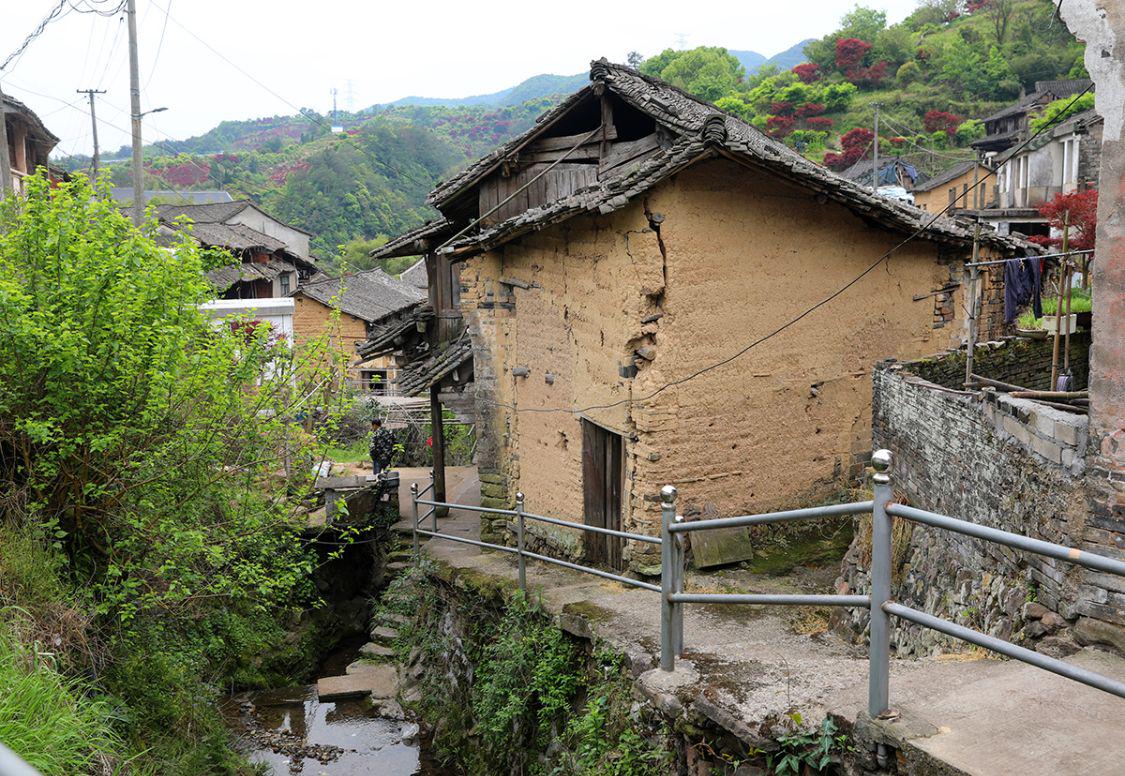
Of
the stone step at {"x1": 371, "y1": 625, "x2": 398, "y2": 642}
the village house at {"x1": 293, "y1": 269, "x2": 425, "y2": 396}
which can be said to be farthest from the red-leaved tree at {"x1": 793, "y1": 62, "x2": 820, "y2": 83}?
the stone step at {"x1": 371, "y1": 625, "x2": 398, "y2": 642}

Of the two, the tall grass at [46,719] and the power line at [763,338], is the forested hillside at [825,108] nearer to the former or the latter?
the power line at [763,338]

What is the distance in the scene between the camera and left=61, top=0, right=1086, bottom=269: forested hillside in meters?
46.6

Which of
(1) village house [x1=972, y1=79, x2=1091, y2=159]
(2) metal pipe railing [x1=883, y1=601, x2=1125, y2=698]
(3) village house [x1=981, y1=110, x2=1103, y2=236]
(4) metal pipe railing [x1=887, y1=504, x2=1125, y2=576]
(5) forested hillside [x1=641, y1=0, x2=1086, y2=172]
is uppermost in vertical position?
(5) forested hillside [x1=641, y1=0, x2=1086, y2=172]

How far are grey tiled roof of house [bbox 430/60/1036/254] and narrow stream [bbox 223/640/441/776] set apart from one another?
569cm

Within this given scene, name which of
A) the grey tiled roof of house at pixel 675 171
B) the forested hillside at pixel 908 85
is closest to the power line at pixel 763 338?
the grey tiled roof of house at pixel 675 171

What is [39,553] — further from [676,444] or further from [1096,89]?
[1096,89]

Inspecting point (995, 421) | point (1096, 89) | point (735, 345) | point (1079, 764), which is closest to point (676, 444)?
point (735, 345)

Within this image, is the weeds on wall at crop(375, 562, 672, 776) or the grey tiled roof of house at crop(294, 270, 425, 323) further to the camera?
the grey tiled roof of house at crop(294, 270, 425, 323)

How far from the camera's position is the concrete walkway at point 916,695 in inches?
129

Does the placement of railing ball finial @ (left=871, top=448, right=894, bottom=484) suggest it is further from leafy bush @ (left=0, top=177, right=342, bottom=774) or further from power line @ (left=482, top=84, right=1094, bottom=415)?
power line @ (left=482, top=84, right=1094, bottom=415)

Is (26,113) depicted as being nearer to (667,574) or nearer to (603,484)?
(603,484)

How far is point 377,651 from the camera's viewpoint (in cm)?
1234

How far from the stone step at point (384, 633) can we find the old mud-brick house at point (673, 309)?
199 centimetres

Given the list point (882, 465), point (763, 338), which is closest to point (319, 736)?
point (763, 338)
